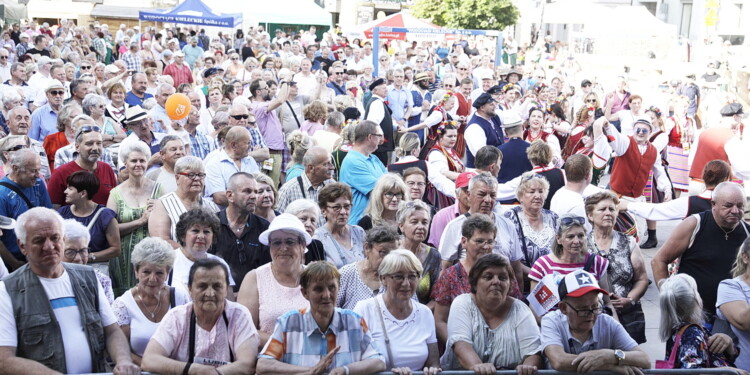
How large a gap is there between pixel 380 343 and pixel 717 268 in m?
2.44

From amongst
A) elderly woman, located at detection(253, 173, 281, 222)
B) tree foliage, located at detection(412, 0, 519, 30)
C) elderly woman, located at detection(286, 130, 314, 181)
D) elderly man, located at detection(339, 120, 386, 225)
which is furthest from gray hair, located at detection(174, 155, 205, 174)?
tree foliage, located at detection(412, 0, 519, 30)

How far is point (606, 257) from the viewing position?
5.83m

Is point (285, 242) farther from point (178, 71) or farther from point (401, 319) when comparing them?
point (178, 71)

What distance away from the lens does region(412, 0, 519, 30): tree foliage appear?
4166cm

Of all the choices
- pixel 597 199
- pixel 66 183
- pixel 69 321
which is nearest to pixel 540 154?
pixel 597 199

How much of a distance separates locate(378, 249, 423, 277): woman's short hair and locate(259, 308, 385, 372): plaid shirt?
1.39ft

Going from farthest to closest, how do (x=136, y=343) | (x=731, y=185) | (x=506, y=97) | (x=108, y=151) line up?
(x=506, y=97) < (x=108, y=151) < (x=731, y=185) < (x=136, y=343)

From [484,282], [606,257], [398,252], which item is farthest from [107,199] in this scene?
[606,257]

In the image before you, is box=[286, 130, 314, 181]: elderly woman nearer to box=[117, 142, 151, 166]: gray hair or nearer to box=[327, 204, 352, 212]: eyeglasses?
box=[117, 142, 151, 166]: gray hair

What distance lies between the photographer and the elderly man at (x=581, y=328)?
4.48 m

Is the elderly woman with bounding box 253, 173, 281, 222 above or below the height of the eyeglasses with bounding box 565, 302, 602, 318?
above

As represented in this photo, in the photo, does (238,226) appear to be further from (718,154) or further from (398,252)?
(718,154)

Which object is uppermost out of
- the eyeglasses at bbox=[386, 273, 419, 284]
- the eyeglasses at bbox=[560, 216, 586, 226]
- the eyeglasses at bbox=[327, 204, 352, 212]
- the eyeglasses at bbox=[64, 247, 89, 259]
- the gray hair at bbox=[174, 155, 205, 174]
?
the gray hair at bbox=[174, 155, 205, 174]

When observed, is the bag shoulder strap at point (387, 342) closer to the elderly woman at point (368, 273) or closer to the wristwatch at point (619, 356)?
the elderly woman at point (368, 273)
